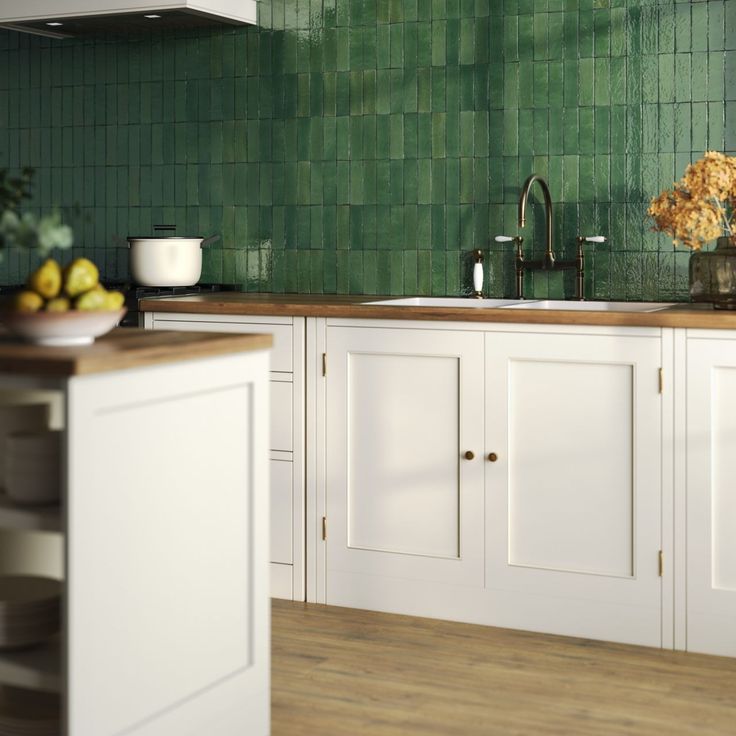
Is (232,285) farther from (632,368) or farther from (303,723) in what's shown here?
(303,723)

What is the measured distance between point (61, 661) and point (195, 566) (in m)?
0.37

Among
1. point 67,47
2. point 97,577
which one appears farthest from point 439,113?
point 97,577

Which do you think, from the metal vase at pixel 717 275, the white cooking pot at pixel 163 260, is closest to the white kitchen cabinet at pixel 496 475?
the metal vase at pixel 717 275

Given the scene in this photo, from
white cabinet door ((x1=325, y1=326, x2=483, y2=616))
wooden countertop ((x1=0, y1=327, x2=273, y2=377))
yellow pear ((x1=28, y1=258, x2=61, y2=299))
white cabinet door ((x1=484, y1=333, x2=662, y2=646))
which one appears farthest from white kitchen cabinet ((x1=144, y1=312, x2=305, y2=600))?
yellow pear ((x1=28, y1=258, x2=61, y2=299))

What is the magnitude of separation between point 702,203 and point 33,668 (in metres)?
2.15

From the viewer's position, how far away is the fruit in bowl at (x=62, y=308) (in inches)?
92.2

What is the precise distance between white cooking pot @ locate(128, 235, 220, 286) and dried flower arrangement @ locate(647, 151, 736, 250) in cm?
174

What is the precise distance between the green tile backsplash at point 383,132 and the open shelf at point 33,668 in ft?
7.56

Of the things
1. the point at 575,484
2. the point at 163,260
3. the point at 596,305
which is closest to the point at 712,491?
the point at 575,484

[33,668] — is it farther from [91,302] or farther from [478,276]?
[478,276]

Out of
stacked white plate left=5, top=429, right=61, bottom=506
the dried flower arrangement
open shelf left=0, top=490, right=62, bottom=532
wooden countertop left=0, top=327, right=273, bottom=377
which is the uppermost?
the dried flower arrangement

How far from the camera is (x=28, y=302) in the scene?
236 centimetres

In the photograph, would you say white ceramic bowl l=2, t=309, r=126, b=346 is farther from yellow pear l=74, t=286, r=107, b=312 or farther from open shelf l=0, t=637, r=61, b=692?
open shelf l=0, t=637, r=61, b=692

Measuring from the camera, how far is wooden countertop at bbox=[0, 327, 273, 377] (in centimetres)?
216
